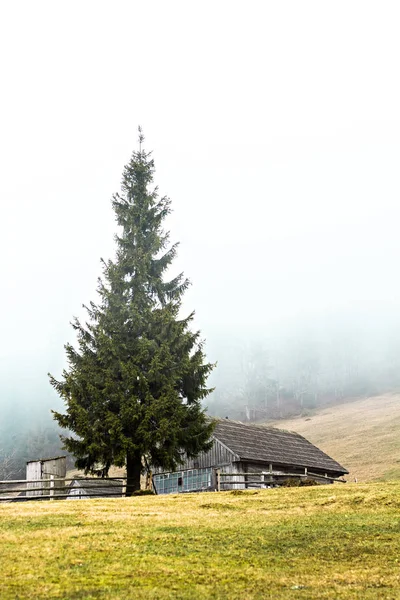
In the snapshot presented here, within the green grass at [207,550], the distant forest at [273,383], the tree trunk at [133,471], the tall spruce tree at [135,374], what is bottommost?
the green grass at [207,550]

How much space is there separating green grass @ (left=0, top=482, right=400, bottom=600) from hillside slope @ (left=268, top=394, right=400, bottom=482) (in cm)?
4599

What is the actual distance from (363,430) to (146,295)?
6797cm

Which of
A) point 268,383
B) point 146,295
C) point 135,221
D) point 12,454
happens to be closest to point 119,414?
point 146,295

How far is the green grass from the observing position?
9.96m

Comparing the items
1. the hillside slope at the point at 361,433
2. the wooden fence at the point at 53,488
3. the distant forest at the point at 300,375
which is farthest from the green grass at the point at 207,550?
the distant forest at the point at 300,375

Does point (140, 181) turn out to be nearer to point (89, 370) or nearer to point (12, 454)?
point (89, 370)

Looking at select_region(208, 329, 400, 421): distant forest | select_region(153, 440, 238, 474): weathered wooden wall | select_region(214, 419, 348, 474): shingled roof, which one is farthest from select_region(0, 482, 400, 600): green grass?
select_region(208, 329, 400, 421): distant forest

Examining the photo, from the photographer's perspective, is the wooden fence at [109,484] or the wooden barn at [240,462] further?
the wooden barn at [240,462]

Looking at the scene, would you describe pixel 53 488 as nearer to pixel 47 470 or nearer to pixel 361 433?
pixel 47 470

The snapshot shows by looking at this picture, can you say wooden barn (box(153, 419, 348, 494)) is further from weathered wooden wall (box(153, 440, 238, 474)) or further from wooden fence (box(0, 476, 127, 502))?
wooden fence (box(0, 476, 127, 502))

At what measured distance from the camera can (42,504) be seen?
23312 millimetres

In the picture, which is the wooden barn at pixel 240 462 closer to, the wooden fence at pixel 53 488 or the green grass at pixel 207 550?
the wooden fence at pixel 53 488

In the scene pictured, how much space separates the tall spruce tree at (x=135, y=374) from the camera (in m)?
29.8

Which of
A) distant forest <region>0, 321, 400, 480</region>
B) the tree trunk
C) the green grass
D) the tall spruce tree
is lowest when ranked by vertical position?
the green grass
